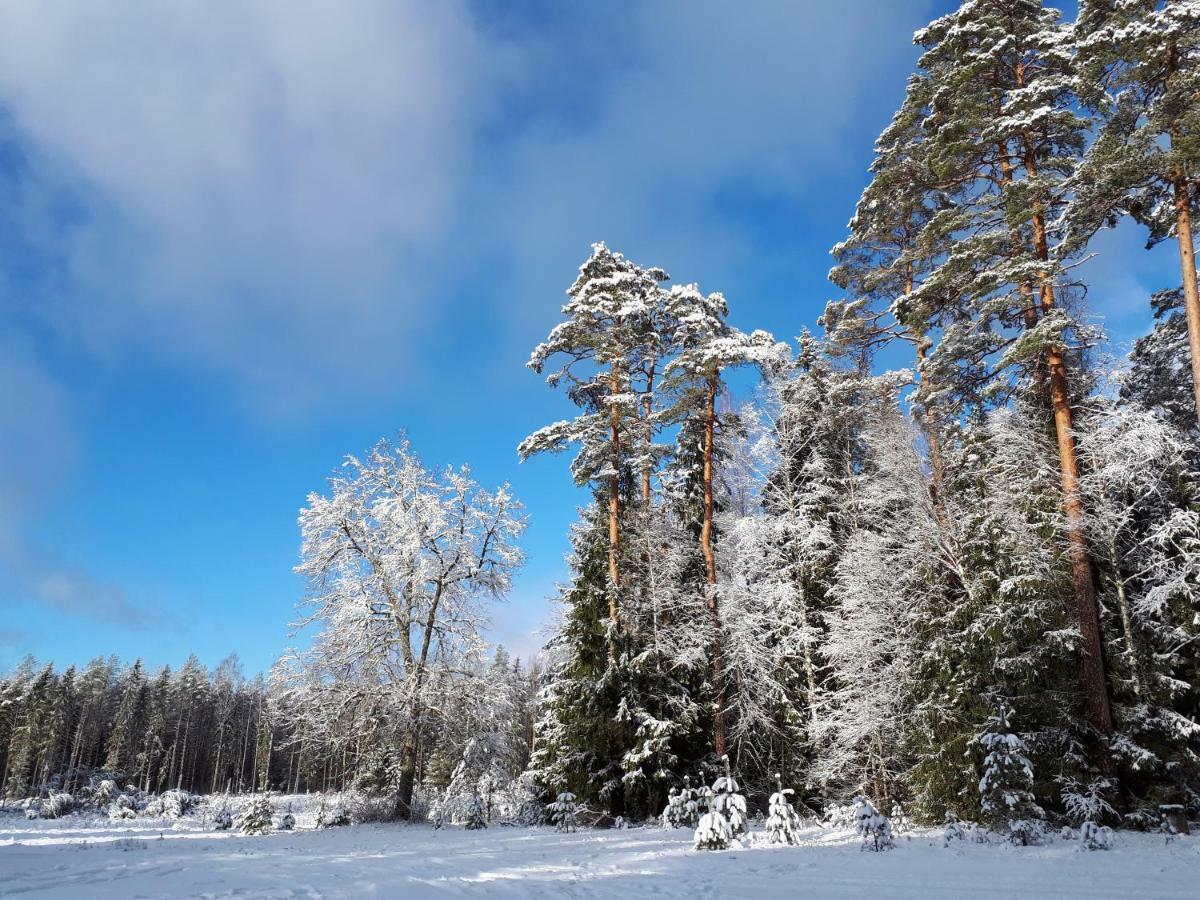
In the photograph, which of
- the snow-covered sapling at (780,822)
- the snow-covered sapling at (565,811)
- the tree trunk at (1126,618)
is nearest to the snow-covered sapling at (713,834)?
the snow-covered sapling at (780,822)

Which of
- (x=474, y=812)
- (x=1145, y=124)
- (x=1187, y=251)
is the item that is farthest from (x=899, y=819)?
(x=1145, y=124)

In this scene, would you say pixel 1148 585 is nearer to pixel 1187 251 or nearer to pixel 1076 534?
pixel 1076 534

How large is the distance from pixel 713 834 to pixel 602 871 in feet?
10.1

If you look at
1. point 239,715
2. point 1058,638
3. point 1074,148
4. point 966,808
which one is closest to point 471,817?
point 966,808

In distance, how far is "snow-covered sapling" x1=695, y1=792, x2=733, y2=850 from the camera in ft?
38.0

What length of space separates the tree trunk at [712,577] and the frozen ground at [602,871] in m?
5.15

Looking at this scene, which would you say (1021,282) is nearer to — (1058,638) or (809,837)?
(1058,638)

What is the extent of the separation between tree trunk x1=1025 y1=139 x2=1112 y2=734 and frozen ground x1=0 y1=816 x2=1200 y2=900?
234 cm

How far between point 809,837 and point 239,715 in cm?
8124

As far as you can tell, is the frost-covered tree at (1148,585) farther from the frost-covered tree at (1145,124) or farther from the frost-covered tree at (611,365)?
the frost-covered tree at (611,365)

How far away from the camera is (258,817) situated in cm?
1894

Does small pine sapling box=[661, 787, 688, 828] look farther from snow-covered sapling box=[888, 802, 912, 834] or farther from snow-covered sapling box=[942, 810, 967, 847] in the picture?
snow-covered sapling box=[942, 810, 967, 847]

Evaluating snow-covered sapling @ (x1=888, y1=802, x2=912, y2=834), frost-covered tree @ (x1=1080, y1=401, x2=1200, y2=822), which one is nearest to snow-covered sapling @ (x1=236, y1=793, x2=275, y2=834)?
snow-covered sapling @ (x1=888, y1=802, x2=912, y2=834)

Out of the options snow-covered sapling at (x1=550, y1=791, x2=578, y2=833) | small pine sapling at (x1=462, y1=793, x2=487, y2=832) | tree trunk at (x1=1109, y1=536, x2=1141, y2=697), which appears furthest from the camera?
small pine sapling at (x1=462, y1=793, x2=487, y2=832)
